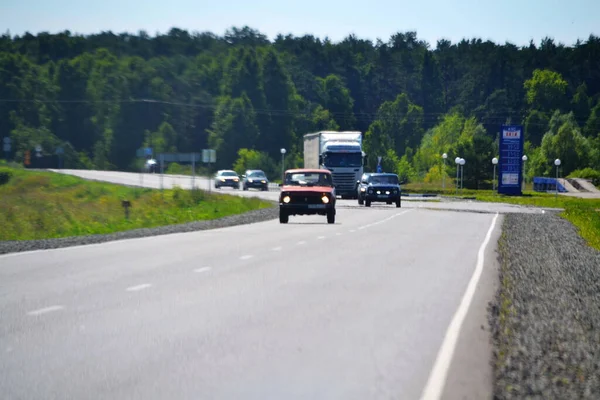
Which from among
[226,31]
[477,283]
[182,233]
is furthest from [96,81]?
[477,283]

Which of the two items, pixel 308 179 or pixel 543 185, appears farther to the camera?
pixel 543 185

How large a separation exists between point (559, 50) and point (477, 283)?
7096 inches

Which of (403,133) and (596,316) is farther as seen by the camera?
(403,133)

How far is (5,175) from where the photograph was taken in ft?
307

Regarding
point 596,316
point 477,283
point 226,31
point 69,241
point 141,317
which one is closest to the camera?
point 141,317

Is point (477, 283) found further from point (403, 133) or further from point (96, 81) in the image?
point (403, 133)

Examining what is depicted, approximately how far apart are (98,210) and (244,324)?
3723cm

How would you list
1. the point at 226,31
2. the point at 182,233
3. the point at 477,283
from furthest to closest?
the point at 226,31, the point at 182,233, the point at 477,283

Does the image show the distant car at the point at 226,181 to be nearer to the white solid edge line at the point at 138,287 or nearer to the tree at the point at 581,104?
the white solid edge line at the point at 138,287

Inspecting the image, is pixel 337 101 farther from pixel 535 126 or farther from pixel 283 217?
pixel 283 217

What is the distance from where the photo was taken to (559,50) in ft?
618

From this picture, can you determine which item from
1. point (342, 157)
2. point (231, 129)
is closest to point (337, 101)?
point (231, 129)

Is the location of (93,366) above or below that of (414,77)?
below

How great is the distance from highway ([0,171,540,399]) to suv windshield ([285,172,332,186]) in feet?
46.9
